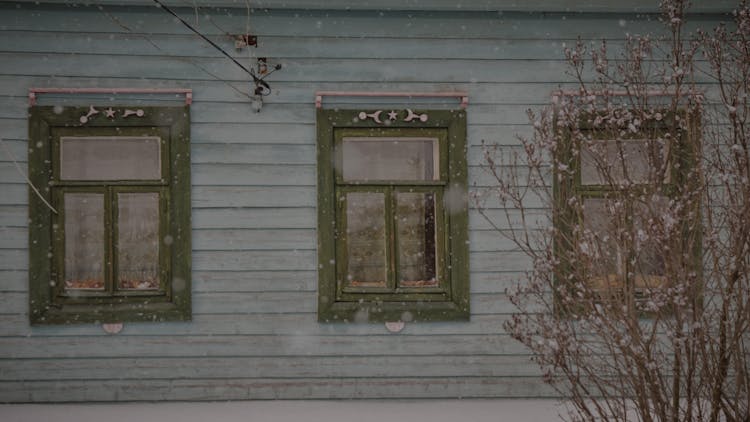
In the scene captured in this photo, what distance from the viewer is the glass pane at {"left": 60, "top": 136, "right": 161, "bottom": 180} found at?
5.98m

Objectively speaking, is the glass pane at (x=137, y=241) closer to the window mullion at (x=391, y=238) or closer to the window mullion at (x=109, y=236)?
the window mullion at (x=109, y=236)

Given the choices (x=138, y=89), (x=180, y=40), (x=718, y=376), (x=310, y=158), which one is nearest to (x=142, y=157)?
(x=138, y=89)

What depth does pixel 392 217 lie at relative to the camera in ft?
20.0

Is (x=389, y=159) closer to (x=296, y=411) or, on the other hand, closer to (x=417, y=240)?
(x=417, y=240)

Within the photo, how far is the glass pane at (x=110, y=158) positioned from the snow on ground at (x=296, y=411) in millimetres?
2054

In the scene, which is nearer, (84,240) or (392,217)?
(84,240)

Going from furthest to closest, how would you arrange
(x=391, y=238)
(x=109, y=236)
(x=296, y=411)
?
(x=391, y=238)
(x=109, y=236)
(x=296, y=411)

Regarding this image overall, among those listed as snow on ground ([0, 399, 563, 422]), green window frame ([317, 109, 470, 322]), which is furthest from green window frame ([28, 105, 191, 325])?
green window frame ([317, 109, 470, 322])

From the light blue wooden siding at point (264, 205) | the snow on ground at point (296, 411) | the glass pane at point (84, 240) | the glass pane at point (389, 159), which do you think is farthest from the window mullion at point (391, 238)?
the glass pane at point (84, 240)

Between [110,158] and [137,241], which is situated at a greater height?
[110,158]

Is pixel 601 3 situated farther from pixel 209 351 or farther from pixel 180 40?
pixel 209 351

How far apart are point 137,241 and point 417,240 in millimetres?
2593

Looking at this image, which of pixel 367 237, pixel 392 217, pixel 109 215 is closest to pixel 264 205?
pixel 367 237

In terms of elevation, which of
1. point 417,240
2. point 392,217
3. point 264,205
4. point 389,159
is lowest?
point 417,240
